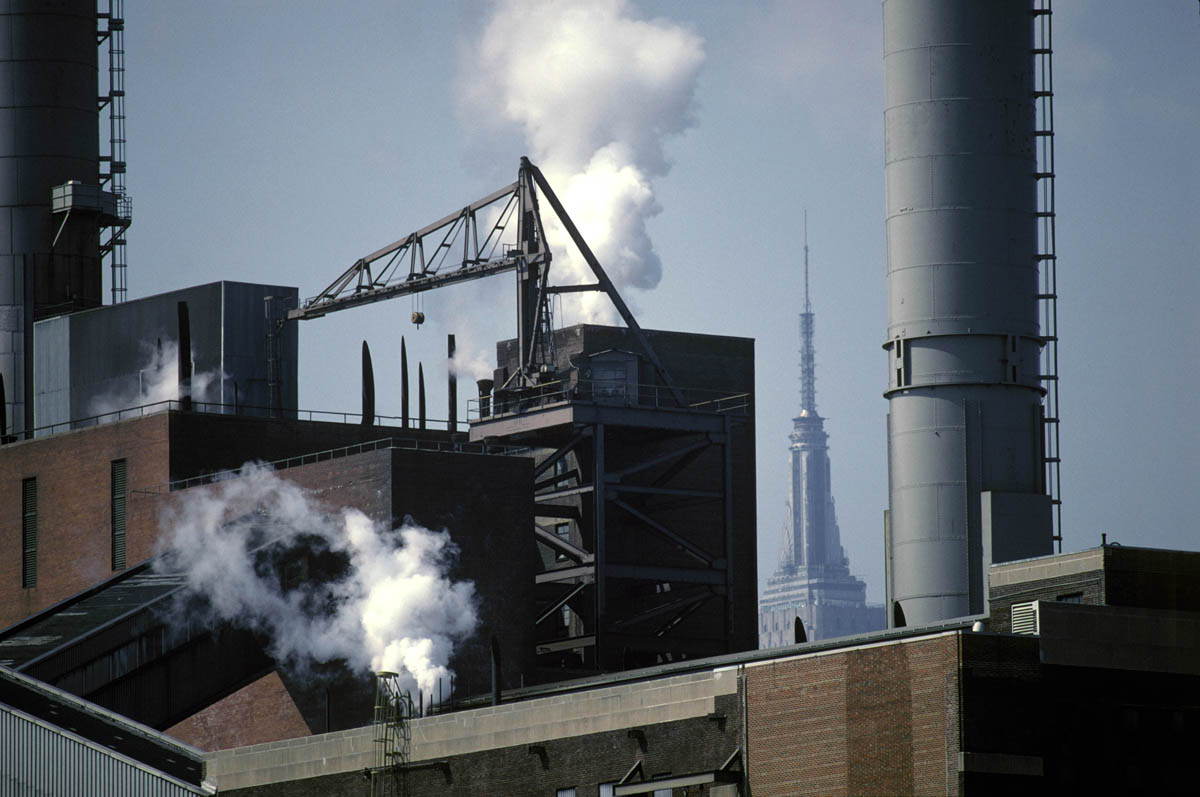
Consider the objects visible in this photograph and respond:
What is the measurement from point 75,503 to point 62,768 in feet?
91.0

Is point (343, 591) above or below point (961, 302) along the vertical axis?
below

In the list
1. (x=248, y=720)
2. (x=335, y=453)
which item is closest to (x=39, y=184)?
(x=335, y=453)

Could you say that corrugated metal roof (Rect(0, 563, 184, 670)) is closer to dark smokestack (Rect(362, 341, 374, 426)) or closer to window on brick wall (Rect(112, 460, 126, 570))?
window on brick wall (Rect(112, 460, 126, 570))

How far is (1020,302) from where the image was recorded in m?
60.5

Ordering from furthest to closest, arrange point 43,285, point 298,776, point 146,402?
point 43,285, point 146,402, point 298,776

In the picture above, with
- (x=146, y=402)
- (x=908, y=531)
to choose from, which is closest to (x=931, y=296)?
(x=908, y=531)

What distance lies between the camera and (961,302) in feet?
197

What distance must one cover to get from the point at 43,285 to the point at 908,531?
50.3m

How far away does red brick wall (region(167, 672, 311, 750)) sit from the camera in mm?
70938

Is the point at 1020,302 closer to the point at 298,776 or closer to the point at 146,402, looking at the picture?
the point at 298,776

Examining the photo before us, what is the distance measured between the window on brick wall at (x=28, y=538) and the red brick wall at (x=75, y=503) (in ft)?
0.66

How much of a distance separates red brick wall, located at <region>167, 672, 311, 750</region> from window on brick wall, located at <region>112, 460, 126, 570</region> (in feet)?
23.2

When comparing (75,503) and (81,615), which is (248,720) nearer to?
(81,615)


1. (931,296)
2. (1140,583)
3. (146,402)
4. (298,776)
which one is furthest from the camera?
(146,402)
